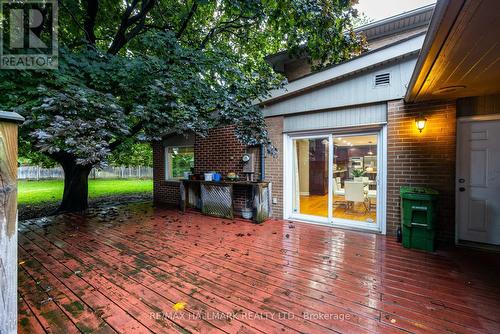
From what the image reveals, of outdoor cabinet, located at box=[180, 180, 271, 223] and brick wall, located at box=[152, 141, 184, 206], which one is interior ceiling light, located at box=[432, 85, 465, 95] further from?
brick wall, located at box=[152, 141, 184, 206]

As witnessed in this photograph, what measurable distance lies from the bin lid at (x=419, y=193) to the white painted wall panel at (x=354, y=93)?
1.75 meters

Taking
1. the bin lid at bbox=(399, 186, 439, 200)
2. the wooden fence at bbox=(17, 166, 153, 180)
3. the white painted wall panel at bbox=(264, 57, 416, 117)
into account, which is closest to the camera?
the bin lid at bbox=(399, 186, 439, 200)

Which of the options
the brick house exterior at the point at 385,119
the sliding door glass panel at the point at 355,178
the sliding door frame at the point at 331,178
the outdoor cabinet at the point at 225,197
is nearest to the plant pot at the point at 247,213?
the outdoor cabinet at the point at 225,197

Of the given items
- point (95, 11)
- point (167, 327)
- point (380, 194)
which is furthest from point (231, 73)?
point (167, 327)

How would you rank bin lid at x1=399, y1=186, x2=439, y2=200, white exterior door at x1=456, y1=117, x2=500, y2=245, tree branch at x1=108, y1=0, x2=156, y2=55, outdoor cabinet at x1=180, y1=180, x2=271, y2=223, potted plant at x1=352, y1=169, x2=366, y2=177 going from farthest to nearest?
1. tree branch at x1=108, y1=0, x2=156, y2=55
2. outdoor cabinet at x1=180, y1=180, x2=271, y2=223
3. potted plant at x1=352, y1=169, x2=366, y2=177
4. white exterior door at x1=456, y1=117, x2=500, y2=245
5. bin lid at x1=399, y1=186, x2=439, y2=200

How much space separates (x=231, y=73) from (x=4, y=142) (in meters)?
5.10

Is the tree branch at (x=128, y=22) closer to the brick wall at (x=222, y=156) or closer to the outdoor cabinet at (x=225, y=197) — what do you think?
the brick wall at (x=222, y=156)

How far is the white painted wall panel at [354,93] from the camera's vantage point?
13.7 feet

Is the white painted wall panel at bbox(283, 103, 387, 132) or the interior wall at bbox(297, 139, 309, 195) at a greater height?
the white painted wall panel at bbox(283, 103, 387, 132)

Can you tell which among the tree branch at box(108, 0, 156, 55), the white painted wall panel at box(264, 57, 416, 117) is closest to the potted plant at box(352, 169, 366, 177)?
the white painted wall panel at box(264, 57, 416, 117)

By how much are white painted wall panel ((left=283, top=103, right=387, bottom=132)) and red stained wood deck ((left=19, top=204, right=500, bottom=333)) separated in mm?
2331

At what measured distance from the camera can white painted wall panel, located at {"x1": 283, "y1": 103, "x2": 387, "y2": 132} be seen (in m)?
4.45

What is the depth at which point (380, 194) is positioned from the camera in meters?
4.51

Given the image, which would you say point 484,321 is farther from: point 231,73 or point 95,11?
point 95,11
